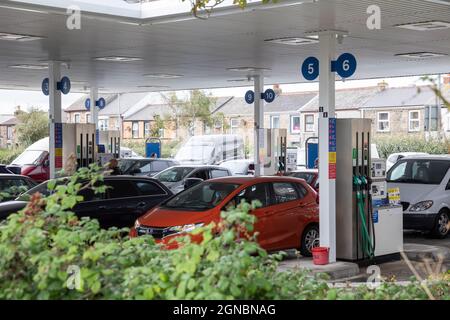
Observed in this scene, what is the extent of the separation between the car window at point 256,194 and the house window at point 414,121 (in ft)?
128

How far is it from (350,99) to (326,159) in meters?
44.5

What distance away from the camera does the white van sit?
38.7m

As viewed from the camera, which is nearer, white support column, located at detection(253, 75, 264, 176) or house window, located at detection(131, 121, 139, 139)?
white support column, located at detection(253, 75, 264, 176)

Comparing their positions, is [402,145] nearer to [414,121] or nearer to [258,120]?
[414,121]

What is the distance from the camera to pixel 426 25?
44.4 feet

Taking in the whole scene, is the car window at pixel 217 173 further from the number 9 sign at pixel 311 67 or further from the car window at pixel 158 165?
the number 9 sign at pixel 311 67

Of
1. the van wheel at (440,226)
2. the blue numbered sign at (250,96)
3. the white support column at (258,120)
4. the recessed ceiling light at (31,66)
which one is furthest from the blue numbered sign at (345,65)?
the blue numbered sign at (250,96)

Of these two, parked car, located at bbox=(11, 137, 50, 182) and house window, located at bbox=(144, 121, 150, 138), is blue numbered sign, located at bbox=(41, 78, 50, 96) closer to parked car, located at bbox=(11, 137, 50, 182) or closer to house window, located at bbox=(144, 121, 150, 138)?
parked car, located at bbox=(11, 137, 50, 182)

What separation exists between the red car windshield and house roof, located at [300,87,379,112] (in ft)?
138

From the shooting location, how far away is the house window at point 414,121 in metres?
50.5

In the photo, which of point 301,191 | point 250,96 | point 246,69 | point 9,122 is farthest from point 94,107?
point 9,122

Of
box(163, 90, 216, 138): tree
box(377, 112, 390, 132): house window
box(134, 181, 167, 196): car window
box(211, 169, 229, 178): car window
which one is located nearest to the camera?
box(134, 181, 167, 196): car window

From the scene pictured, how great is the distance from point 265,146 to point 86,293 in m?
19.9

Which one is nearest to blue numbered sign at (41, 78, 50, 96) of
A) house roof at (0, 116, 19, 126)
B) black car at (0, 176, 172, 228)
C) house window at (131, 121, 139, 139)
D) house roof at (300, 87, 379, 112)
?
black car at (0, 176, 172, 228)
